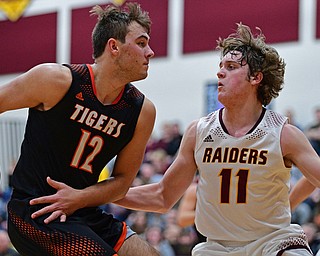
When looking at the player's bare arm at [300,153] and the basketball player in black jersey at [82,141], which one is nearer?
the basketball player in black jersey at [82,141]

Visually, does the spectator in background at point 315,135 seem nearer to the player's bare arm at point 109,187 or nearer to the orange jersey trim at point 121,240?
the player's bare arm at point 109,187

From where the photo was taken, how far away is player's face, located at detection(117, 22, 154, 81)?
460 cm

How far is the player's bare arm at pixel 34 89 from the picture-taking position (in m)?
4.32

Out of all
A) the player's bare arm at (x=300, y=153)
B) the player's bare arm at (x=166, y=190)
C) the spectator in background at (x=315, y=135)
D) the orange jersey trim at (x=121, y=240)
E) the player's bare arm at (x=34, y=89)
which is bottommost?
the spectator in background at (x=315, y=135)

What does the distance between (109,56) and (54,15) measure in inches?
511

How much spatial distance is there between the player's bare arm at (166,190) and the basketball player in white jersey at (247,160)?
100 millimetres

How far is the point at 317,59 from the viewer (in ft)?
42.5

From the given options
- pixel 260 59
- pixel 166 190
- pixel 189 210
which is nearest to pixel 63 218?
pixel 166 190

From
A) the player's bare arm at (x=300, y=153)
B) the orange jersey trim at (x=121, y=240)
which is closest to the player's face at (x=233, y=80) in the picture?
the player's bare arm at (x=300, y=153)

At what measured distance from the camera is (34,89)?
432 centimetres

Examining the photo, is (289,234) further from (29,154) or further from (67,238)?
(29,154)

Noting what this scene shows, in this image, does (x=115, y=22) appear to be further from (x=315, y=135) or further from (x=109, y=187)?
(x=315, y=135)

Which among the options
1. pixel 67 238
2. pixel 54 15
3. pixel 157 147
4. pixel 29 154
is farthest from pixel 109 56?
pixel 54 15

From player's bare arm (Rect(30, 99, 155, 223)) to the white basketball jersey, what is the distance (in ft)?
1.54
